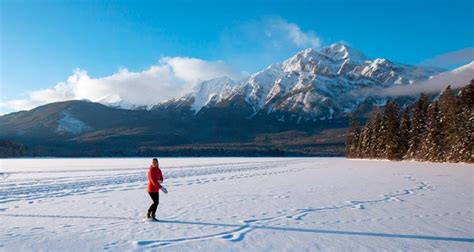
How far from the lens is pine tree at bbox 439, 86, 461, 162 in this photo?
55634 mm

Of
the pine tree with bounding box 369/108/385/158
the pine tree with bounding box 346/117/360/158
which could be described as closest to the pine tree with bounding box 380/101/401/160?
the pine tree with bounding box 369/108/385/158

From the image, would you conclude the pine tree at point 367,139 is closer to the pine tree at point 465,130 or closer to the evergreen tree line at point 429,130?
the evergreen tree line at point 429,130

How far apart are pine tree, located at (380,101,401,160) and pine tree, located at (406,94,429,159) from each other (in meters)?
Answer: 3.37

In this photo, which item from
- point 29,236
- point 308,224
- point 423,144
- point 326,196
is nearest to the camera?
point 29,236

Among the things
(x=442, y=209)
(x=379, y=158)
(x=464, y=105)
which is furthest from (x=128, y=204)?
(x=379, y=158)

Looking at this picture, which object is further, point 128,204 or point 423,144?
point 423,144

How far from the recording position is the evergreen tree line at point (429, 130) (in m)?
54.0

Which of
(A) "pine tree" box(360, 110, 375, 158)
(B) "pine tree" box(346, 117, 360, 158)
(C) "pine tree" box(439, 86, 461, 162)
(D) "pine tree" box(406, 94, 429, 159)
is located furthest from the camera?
(B) "pine tree" box(346, 117, 360, 158)

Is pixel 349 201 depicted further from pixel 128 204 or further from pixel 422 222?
pixel 128 204

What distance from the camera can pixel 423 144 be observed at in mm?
63438

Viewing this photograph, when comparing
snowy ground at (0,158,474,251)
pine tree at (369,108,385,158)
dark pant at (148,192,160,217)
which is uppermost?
pine tree at (369,108,385,158)

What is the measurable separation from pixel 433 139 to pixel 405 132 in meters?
10.9

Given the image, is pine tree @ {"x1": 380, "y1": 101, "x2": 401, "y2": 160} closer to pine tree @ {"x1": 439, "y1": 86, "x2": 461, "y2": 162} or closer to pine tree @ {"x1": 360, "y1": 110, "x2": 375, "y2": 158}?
pine tree @ {"x1": 360, "y1": 110, "x2": 375, "y2": 158}

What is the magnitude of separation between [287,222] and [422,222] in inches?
171
